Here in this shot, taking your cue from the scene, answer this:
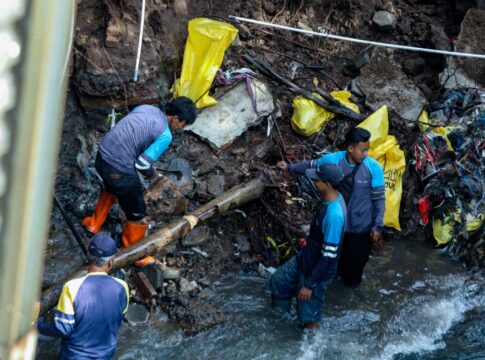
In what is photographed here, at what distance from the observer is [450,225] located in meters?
7.37

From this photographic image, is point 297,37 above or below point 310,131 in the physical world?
above

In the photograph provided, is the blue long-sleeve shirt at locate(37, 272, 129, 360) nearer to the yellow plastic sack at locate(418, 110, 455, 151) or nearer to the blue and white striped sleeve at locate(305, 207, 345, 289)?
the blue and white striped sleeve at locate(305, 207, 345, 289)

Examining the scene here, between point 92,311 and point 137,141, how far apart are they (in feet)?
6.41

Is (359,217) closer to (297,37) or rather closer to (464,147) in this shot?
(464,147)

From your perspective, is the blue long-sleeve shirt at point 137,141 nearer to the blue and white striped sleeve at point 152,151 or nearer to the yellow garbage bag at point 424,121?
the blue and white striped sleeve at point 152,151

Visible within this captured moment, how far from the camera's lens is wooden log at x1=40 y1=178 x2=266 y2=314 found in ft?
16.4

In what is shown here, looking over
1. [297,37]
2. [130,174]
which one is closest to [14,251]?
[130,174]

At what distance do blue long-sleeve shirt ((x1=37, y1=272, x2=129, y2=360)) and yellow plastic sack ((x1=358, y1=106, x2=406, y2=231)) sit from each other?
415 cm

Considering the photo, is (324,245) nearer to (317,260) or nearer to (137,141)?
(317,260)

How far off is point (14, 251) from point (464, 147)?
7.11 metres

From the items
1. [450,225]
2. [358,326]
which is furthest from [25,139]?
[450,225]

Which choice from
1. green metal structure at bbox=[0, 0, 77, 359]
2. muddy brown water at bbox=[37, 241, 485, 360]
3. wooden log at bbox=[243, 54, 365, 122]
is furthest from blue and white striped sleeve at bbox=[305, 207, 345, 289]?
green metal structure at bbox=[0, 0, 77, 359]

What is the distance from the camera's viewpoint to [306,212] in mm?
7082

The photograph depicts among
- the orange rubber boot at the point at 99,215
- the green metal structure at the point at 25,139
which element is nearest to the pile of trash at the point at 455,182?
the orange rubber boot at the point at 99,215
